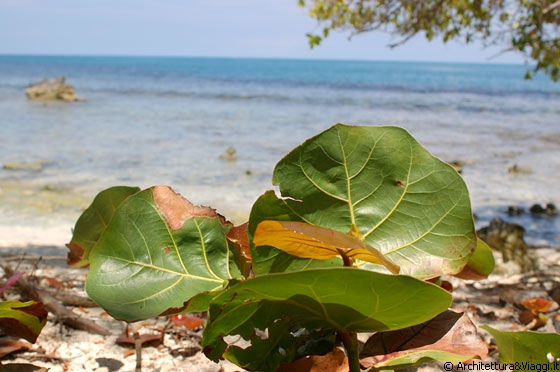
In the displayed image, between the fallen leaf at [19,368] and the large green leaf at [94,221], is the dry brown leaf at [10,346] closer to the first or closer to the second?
the fallen leaf at [19,368]

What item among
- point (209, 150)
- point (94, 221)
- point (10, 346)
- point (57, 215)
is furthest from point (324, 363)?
point (209, 150)

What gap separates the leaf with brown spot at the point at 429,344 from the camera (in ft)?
1.81

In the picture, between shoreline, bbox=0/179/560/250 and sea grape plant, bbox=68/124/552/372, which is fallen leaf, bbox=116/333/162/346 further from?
shoreline, bbox=0/179/560/250

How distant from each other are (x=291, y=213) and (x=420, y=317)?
0.55 feet

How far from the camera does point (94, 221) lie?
74 cm

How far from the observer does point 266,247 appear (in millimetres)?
554

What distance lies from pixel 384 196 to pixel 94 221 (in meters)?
0.39

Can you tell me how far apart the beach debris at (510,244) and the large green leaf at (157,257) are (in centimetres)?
276

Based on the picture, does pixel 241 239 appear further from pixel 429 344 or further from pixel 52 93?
pixel 52 93

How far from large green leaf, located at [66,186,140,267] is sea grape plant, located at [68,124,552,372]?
0.38ft

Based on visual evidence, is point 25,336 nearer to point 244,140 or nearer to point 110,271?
point 110,271

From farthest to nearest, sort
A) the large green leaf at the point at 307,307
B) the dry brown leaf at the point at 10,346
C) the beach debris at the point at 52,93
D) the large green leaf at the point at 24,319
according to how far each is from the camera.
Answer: the beach debris at the point at 52,93, the dry brown leaf at the point at 10,346, the large green leaf at the point at 24,319, the large green leaf at the point at 307,307

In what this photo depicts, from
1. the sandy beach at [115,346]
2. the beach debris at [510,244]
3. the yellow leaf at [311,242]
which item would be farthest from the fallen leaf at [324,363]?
the beach debris at [510,244]

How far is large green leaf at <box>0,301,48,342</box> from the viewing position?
0.70 meters
